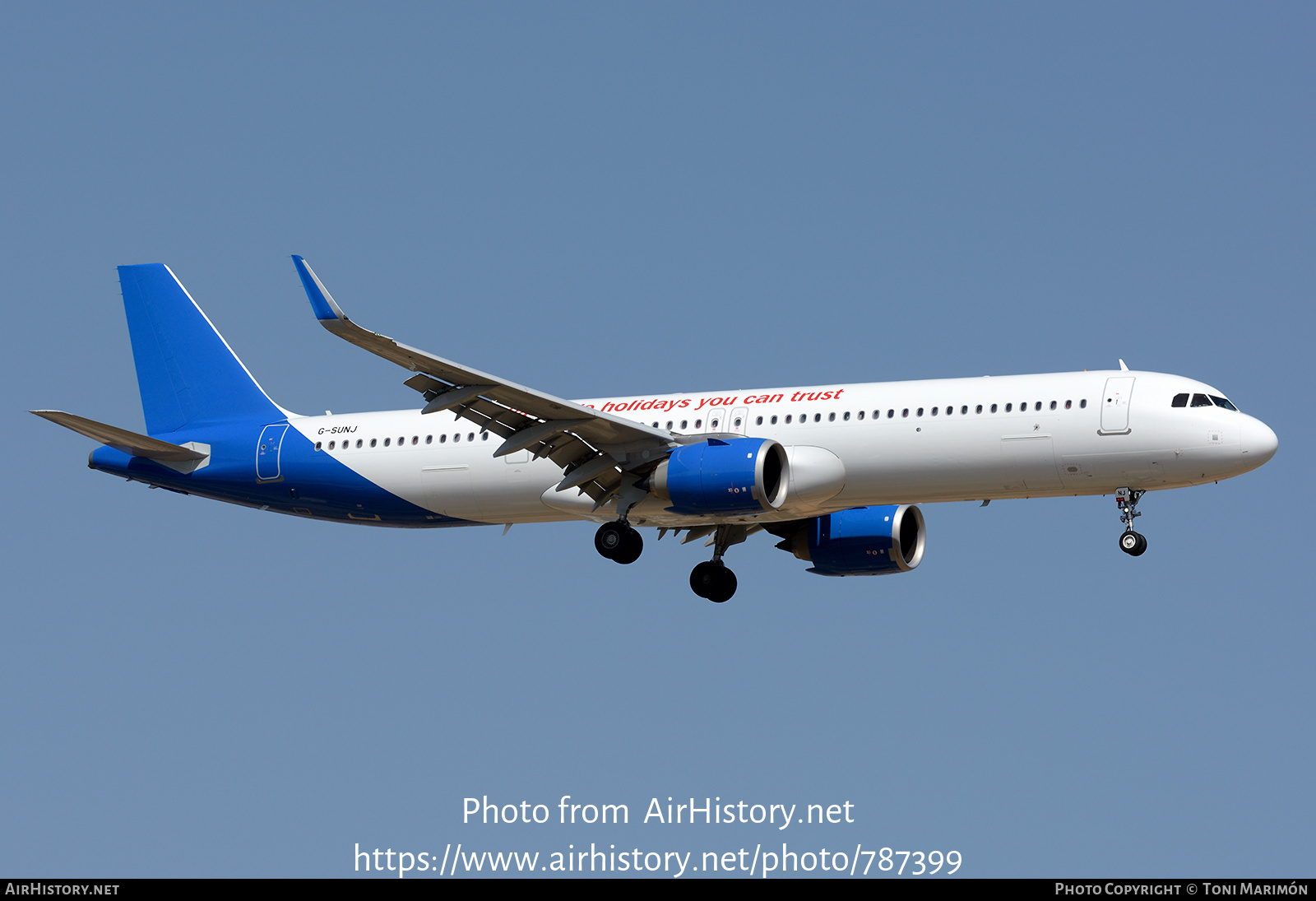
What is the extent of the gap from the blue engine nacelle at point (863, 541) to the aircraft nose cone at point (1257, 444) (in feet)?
30.1

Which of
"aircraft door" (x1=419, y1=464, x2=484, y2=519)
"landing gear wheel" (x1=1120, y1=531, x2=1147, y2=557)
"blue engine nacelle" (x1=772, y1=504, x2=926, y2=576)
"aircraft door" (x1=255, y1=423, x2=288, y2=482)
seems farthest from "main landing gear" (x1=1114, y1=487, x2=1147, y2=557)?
"aircraft door" (x1=255, y1=423, x2=288, y2=482)

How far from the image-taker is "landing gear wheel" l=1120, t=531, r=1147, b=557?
3797cm

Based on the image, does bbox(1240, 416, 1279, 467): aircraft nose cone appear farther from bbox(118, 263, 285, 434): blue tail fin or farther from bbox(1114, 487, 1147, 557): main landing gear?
bbox(118, 263, 285, 434): blue tail fin

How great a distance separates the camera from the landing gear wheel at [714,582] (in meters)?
44.7

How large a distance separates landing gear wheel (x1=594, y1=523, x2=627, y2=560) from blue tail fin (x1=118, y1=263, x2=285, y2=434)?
993cm

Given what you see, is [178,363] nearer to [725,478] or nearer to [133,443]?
[133,443]

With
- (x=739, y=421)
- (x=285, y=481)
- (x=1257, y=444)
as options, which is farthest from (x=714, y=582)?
(x=1257, y=444)

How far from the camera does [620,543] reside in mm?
40938

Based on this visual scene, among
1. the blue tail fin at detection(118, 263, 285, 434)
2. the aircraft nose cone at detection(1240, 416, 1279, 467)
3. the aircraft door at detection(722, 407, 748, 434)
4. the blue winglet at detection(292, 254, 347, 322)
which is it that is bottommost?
the blue winglet at detection(292, 254, 347, 322)

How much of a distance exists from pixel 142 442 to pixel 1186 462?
2494cm

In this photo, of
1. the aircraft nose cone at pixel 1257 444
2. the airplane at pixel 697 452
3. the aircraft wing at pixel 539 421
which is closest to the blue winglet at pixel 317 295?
the airplane at pixel 697 452

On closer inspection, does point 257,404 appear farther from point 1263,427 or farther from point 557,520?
point 1263,427

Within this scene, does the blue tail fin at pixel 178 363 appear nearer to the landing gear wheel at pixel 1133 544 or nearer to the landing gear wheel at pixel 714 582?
the landing gear wheel at pixel 714 582

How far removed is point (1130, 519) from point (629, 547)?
11.2m
